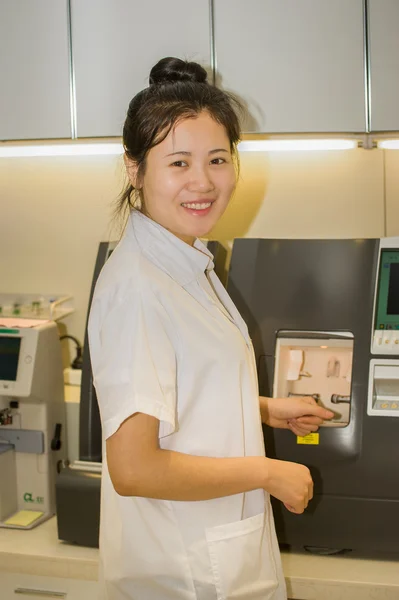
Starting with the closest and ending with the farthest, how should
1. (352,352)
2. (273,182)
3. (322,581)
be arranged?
(322,581), (352,352), (273,182)

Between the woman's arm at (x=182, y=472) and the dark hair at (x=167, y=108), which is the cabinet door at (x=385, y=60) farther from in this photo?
the woman's arm at (x=182, y=472)

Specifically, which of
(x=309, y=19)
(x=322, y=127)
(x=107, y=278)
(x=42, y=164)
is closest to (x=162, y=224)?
(x=107, y=278)

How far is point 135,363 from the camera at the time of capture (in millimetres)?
1060

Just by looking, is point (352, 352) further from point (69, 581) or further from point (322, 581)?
point (69, 581)

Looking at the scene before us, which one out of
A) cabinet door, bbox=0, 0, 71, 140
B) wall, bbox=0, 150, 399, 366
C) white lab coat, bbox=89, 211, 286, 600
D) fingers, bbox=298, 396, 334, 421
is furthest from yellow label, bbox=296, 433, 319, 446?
cabinet door, bbox=0, 0, 71, 140

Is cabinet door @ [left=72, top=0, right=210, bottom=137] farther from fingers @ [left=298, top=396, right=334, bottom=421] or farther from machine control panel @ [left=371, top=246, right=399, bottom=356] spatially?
fingers @ [left=298, top=396, right=334, bottom=421]

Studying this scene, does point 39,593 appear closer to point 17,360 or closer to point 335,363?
point 17,360

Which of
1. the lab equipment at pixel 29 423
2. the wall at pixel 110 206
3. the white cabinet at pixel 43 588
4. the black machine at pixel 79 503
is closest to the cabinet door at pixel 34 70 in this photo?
the wall at pixel 110 206

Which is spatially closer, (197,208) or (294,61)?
(197,208)

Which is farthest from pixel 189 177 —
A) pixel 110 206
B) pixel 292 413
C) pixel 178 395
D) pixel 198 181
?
pixel 110 206

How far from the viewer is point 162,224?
4.10 ft

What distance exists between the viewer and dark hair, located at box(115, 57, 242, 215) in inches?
47.7

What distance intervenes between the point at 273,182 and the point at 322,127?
1.73ft

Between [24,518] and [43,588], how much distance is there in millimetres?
249
